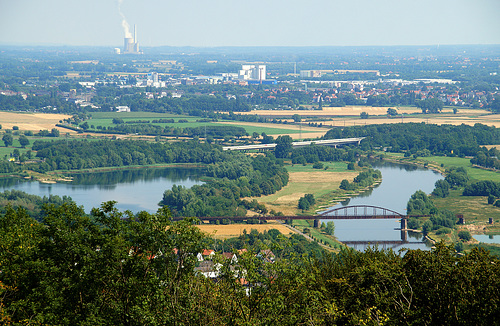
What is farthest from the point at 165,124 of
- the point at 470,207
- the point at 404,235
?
the point at 404,235

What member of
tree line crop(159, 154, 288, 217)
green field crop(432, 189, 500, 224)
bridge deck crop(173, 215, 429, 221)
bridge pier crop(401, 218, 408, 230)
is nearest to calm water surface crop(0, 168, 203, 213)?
tree line crop(159, 154, 288, 217)

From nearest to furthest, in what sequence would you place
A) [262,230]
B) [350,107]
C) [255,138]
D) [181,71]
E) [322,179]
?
[262,230] < [322,179] < [255,138] < [350,107] < [181,71]

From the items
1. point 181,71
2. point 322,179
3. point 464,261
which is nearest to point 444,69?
point 181,71

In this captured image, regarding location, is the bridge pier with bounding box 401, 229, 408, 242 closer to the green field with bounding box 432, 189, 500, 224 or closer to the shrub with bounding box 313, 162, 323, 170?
the green field with bounding box 432, 189, 500, 224

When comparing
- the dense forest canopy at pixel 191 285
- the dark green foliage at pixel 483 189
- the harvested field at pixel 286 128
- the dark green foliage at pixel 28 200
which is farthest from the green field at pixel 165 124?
the dense forest canopy at pixel 191 285

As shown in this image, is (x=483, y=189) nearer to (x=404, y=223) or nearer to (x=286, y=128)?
(x=404, y=223)

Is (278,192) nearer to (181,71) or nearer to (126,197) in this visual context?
(126,197)
